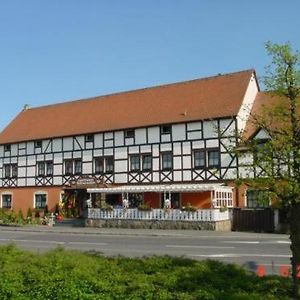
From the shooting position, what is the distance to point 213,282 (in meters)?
8.45

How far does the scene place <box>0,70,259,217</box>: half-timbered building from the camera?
33844 mm

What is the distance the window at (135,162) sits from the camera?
3691 centimetres

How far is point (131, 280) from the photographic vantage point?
331 inches

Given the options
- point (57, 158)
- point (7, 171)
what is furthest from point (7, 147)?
point (57, 158)

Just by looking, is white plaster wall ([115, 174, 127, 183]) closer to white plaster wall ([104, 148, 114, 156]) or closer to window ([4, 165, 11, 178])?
white plaster wall ([104, 148, 114, 156])

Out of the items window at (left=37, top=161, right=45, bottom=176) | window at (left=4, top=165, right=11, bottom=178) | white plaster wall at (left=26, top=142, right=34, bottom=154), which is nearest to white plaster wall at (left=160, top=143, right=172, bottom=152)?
window at (left=37, top=161, right=45, bottom=176)

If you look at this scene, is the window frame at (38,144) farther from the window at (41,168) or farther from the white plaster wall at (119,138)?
the white plaster wall at (119,138)

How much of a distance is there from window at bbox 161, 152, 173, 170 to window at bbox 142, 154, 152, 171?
1.09 m

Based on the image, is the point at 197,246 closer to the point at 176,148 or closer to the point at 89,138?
the point at 176,148

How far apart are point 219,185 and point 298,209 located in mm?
23422

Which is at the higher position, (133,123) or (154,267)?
(133,123)

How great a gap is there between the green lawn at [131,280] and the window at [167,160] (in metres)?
Result: 25.5

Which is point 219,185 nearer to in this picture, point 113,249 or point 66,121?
point 113,249

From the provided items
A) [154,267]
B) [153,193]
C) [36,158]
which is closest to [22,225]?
[36,158]
